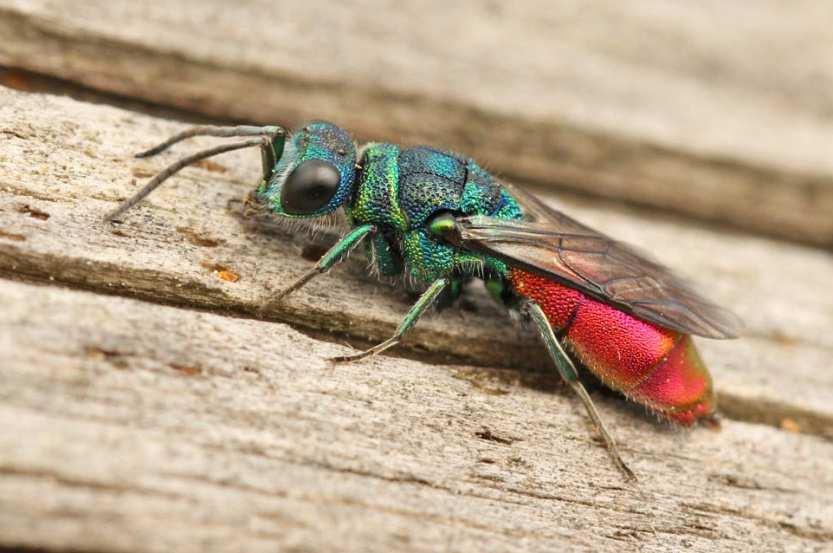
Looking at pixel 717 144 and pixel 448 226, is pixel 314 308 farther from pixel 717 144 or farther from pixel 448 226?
pixel 717 144

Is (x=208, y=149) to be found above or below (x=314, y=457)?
above

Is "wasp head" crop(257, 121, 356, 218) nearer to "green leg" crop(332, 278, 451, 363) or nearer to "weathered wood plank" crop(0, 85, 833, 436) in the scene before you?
"weathered wood plank" crop(0, 85, 833, 436)

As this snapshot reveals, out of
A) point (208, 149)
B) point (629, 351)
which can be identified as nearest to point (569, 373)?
point (629, 351)

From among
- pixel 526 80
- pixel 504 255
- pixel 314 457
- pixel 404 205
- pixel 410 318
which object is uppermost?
pixel 526 80

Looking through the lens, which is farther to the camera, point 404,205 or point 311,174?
point 404,205

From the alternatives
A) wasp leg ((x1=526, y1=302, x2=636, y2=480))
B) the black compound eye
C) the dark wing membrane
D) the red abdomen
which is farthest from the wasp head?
wasp leg ((x1=526, y1=302, x2=636, y2=480))

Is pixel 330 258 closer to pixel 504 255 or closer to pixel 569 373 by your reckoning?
pixel 504 255
